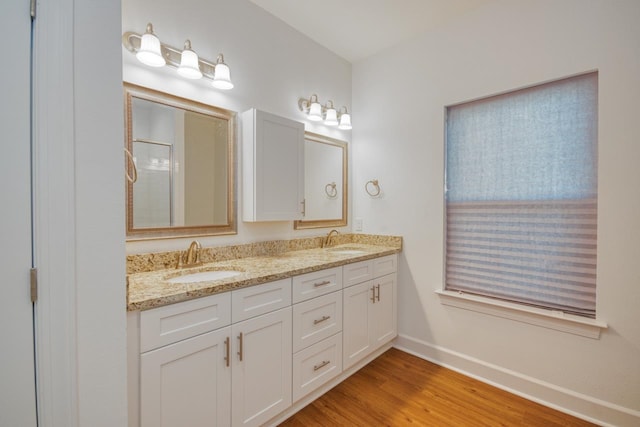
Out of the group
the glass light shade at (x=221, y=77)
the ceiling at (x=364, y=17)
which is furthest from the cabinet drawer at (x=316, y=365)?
the ceiling at (x=364, y=17)

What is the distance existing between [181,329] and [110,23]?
3.73 ft

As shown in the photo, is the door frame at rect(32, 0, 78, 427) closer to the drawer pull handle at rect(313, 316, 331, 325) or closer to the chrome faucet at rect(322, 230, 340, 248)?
the drawer pull handle at rect(313, 316, 331, 325)

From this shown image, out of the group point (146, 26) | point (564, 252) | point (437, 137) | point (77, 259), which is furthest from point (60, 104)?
point (564, 252)

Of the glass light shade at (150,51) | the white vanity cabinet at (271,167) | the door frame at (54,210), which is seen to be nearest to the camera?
the door frame at (54,210)

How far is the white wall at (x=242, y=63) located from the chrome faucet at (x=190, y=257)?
57mm

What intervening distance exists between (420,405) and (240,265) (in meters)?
1.45

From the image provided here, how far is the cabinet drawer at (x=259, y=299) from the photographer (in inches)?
53.9

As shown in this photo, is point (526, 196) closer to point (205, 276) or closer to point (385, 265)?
point (385, 265)

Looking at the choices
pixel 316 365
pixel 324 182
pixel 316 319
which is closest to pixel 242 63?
pixel 324 182

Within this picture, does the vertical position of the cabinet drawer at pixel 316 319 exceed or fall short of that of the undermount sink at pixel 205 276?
it falls short

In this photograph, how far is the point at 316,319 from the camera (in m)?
1.77

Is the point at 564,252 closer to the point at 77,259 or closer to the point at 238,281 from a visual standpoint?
the point at 238,281

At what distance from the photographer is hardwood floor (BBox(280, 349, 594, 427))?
1.67 m

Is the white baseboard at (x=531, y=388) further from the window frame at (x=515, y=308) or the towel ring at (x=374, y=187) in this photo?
the towel ring at (x=374, y=187)
